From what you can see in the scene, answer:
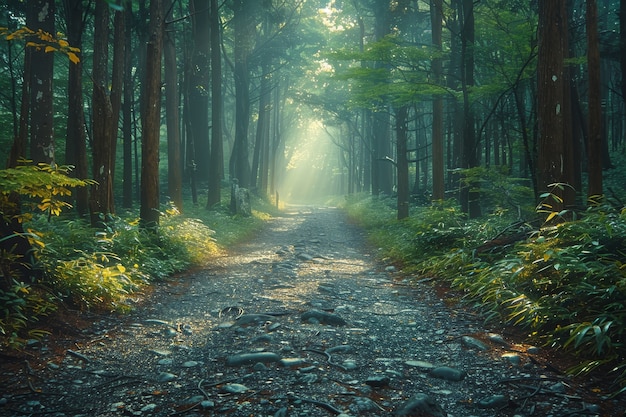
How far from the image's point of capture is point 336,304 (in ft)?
21.5

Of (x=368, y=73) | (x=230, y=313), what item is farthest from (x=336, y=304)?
(x=368, y=73)

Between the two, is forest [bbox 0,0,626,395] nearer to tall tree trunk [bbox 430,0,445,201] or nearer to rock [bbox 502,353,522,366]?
tall tree trunk [bbox 430,0,445,201]

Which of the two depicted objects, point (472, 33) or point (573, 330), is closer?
point (573, 330)

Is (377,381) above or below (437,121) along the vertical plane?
below

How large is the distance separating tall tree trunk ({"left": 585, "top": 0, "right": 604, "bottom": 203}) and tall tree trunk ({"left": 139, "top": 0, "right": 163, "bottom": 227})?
8.78 m

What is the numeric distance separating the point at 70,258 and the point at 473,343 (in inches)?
227

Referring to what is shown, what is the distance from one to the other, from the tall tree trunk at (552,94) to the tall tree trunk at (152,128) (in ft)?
24.3

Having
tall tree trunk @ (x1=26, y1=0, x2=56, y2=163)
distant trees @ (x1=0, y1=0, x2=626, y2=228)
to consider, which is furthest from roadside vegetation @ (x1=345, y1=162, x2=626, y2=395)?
tall tree trunk @ (x1=26, y1=0, x2=56, y2=163)

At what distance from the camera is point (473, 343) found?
15.3ft

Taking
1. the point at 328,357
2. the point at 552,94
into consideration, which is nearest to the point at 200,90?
the point at 552,94

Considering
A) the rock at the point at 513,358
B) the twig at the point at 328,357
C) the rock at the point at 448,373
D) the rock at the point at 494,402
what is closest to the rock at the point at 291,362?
the twig at the point at 328,357

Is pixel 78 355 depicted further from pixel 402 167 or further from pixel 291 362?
pixel 402 167

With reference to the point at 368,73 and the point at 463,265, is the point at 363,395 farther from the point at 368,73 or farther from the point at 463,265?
the point at 368,73

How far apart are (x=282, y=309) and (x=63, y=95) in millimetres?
18853
